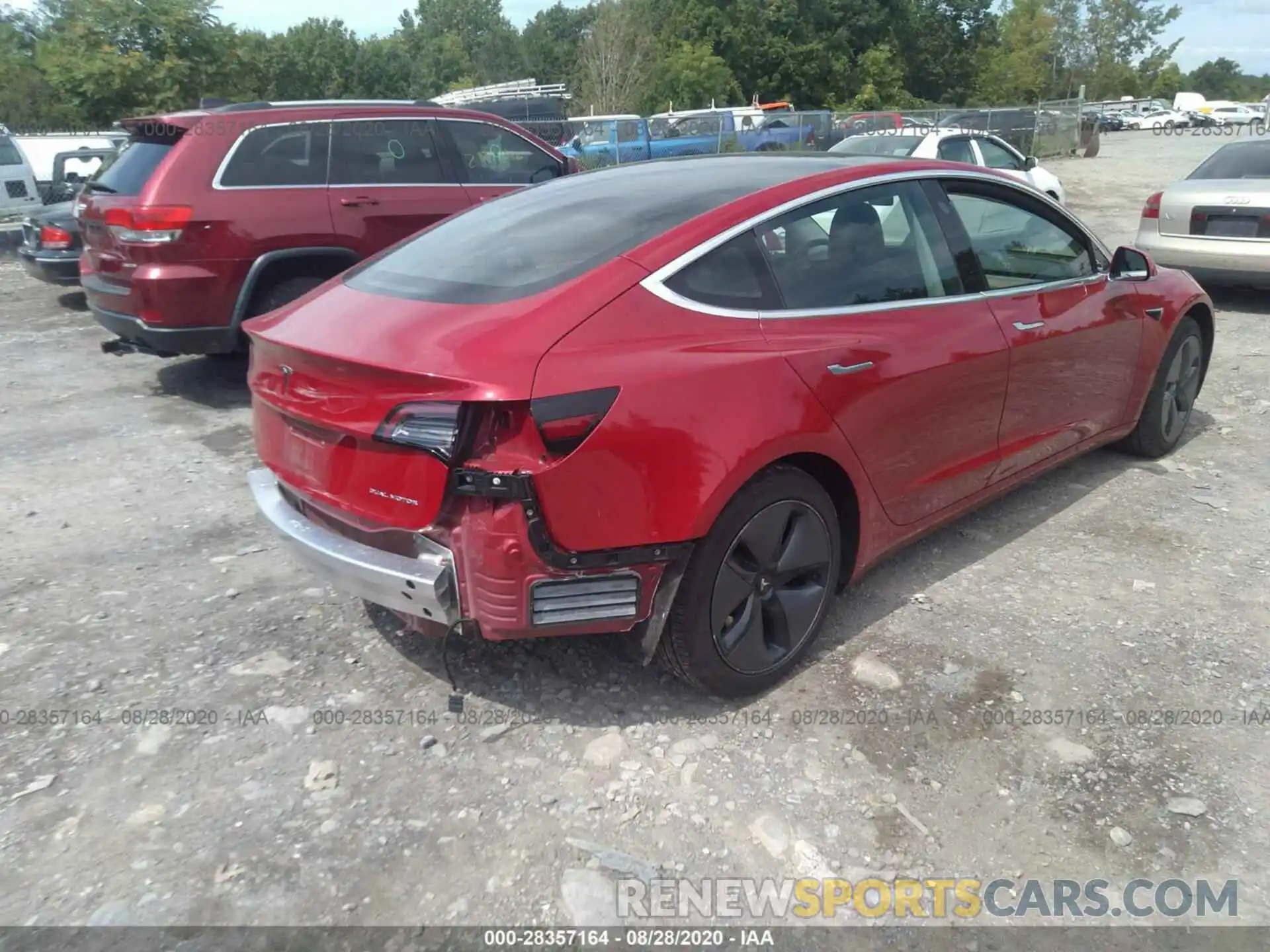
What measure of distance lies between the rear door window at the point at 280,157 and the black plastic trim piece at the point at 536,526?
4.61 meters

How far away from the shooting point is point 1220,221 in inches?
346

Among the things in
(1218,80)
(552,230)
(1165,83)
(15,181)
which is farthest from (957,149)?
(1218,80)

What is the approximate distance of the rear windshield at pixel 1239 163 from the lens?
9.05m

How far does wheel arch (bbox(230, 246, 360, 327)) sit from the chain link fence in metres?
13.4

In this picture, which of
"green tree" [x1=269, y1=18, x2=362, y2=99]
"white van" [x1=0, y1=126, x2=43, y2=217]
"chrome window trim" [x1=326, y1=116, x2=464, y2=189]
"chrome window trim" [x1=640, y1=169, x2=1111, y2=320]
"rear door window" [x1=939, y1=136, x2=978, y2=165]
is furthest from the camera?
"green tree" [x1=269, y1=18, x2=362, y2=99]

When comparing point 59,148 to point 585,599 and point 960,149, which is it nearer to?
point 960,149

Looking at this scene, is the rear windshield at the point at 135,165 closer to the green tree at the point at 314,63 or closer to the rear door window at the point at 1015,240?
the rear door window at the point at 1015,240

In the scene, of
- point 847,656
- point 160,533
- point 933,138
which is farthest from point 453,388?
point 933,138

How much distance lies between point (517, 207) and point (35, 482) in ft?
10.9

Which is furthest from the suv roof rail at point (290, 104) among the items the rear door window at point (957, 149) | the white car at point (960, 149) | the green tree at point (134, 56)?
the green tree at point (134, 56)

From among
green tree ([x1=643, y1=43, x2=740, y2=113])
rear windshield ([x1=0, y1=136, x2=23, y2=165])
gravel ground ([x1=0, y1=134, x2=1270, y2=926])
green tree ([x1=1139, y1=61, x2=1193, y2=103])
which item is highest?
green tree ([x1=1139, y1=61, x2=1193, y2=103])

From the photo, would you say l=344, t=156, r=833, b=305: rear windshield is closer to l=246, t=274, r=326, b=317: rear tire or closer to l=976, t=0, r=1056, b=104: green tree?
l=246, t=274, r=326, b=317: rear tire

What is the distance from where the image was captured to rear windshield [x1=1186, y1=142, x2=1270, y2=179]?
29.7 feet

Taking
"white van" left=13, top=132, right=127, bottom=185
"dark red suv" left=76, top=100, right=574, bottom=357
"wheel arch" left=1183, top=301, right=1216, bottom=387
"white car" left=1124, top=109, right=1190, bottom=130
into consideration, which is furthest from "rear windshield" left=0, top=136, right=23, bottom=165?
"white car" left=1124, top=109, right=1190, bottom=130
